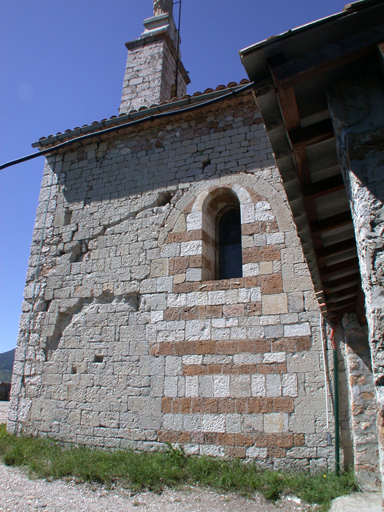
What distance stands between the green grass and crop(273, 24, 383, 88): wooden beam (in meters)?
3.64

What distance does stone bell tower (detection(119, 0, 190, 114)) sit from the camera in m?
8.84

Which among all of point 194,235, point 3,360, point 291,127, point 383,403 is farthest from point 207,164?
point 3,360

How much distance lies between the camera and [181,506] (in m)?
3.99

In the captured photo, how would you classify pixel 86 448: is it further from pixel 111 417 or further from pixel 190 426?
pixel 190 426

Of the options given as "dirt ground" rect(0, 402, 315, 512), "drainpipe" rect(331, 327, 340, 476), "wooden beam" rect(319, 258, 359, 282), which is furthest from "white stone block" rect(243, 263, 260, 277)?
"dirt ground" rect(0, 402, 315, 512)

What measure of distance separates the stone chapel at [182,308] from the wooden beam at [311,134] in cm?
266

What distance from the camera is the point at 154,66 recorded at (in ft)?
29.9

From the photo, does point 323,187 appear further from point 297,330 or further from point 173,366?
point 173,366

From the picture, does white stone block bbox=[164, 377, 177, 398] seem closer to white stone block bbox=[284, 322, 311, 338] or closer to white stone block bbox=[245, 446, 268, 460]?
white stone block bbox=[245, 446, 268, 460]

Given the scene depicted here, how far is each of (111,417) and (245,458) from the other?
196 centimetres

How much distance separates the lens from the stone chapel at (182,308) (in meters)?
4.87

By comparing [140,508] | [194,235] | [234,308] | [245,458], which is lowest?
[140,508]

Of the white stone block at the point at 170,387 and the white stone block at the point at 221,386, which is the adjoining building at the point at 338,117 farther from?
the white stone block at the point at 170,387

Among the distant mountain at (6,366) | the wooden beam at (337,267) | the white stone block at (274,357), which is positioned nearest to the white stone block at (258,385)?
the white stone block at (274,357)
